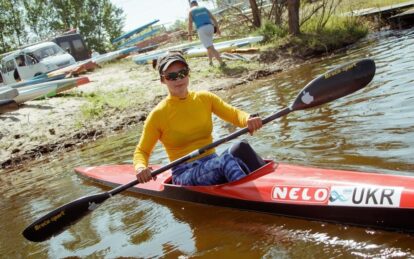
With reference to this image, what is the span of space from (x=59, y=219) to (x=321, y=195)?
227 centimetres

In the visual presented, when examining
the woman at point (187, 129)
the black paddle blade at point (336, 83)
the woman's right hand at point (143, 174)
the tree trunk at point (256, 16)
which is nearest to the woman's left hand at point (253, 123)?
the woman at point (187, 129)

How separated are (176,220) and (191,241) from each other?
23.6 inches

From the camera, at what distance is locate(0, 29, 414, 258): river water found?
10.1 feet

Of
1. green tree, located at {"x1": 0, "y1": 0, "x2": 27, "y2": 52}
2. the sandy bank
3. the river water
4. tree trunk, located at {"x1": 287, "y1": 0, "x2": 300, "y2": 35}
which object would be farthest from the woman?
green tree, located at {"x1": 0, "y1": 0, "x2": 27, "y2": 52}

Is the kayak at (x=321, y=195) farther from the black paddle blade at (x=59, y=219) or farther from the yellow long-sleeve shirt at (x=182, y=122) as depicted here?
the black paddle blade at (x=59, y=219)

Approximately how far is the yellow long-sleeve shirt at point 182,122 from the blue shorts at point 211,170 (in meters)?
0.16

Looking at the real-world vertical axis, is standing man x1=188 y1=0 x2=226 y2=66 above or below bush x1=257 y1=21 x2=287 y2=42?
above

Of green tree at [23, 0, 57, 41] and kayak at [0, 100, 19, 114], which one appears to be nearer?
kayak at [0, 100, 19, 114]

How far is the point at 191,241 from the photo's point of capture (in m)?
3.54

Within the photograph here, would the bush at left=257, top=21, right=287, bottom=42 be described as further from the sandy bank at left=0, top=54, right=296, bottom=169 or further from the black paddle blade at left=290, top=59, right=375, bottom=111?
the black paddle blade at left=290, top=59, right=375, bottom=111

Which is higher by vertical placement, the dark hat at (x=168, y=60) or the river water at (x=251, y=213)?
the dark hat at (x=168, y=60)

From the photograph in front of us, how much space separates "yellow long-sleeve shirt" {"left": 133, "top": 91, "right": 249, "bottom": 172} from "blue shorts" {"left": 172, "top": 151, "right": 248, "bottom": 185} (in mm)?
159

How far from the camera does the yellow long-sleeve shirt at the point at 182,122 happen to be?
394 cm

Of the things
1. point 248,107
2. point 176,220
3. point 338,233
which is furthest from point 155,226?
point 248,107
